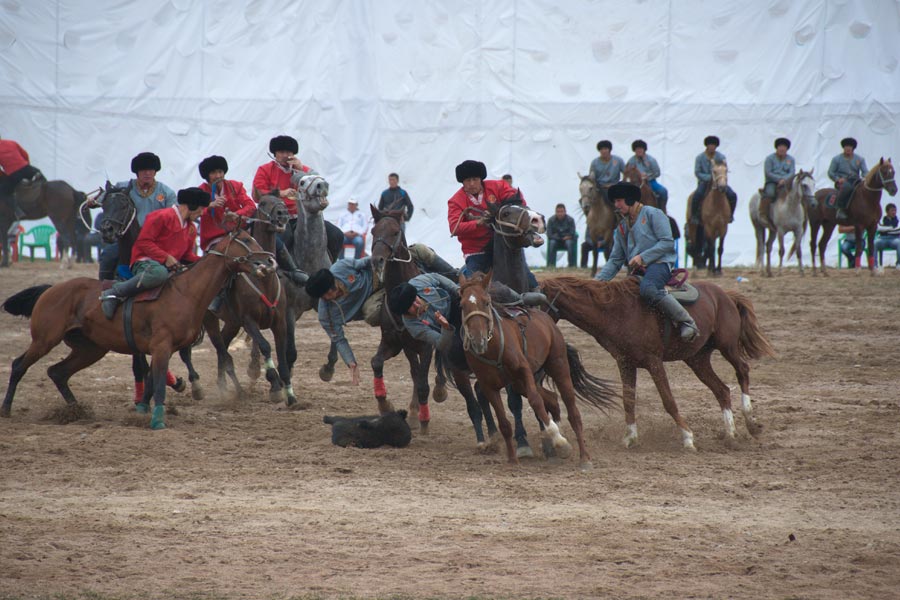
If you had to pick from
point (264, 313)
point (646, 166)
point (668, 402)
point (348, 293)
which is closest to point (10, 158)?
point (646, 166)

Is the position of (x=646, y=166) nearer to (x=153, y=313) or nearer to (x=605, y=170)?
(x=605, y=170)

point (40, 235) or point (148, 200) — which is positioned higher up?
point (40, 235)

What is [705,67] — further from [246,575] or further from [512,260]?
[246,575]

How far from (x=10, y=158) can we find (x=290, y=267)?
14.4 meters

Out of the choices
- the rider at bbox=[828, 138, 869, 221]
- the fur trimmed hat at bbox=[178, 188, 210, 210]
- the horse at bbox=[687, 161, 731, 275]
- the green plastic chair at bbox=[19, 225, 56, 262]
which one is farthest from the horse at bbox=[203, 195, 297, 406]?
the green plastic chair at bbox=[19, 225, 56, 262]

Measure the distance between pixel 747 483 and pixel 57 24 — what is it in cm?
2482

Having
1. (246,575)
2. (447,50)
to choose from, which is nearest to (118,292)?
(246,575)

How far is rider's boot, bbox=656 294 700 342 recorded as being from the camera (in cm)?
949

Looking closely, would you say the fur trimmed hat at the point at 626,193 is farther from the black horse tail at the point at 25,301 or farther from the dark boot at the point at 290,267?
the black horse tail at the point at 25,301

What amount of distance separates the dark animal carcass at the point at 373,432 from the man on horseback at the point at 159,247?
7.03 ft

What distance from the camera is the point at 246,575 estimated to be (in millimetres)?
6074

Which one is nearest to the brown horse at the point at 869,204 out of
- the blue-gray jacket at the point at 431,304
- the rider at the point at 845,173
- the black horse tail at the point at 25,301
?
the rider at the point at 845,173

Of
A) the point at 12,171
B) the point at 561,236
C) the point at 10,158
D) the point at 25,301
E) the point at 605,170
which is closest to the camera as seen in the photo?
the point at 25,301

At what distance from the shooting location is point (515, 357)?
848cm
